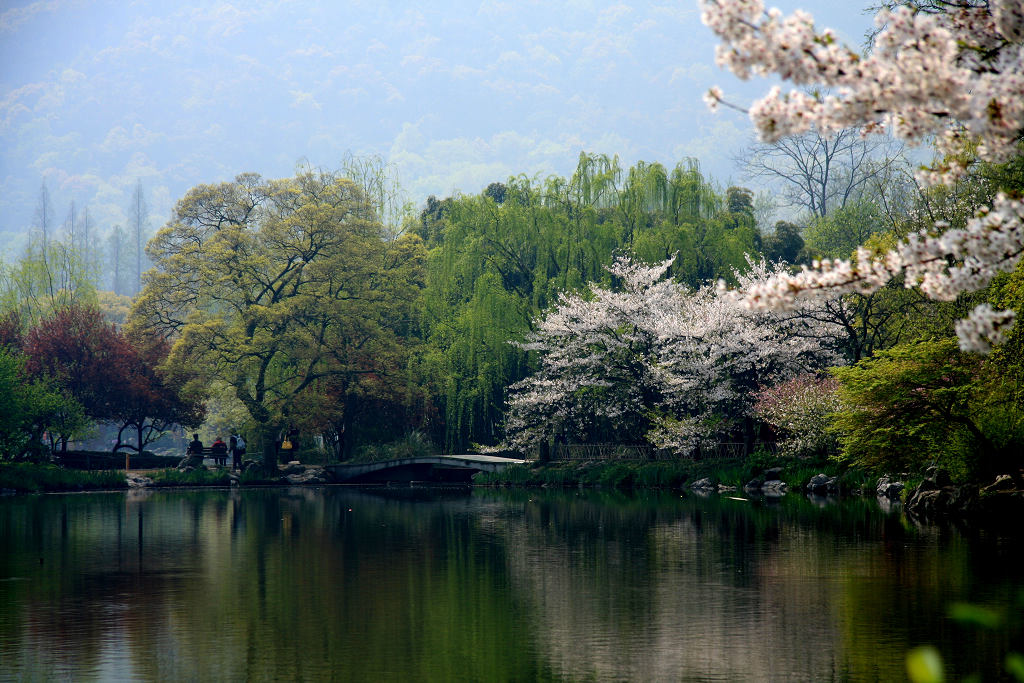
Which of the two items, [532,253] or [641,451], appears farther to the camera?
[532,253]

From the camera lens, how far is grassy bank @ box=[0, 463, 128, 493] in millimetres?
39281

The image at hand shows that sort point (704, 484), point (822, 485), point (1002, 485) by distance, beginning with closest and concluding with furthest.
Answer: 1. point (1002, 485)
2. point (822, 485)
3. point (704, 484)

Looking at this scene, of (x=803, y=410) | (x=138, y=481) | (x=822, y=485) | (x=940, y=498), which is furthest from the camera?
(x=138, y=481)

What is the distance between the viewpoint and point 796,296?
749cm

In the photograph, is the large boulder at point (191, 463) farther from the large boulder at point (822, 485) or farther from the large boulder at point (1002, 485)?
the large boulder at point (1002, 485)

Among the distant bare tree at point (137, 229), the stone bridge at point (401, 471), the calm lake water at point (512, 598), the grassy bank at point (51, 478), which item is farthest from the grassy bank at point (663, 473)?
the distant bare tree at point (137, 229)

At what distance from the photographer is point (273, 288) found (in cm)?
4719

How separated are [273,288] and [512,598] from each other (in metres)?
34.6

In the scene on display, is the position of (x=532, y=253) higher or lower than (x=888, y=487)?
higher

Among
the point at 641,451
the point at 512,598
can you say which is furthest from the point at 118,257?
Result: the point at 512,598

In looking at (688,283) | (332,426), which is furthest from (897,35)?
(332,426)

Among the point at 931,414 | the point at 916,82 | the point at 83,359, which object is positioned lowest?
the point at 931,414

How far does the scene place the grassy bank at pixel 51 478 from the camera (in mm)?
39281

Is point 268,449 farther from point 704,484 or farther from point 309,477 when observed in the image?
point 704,484
